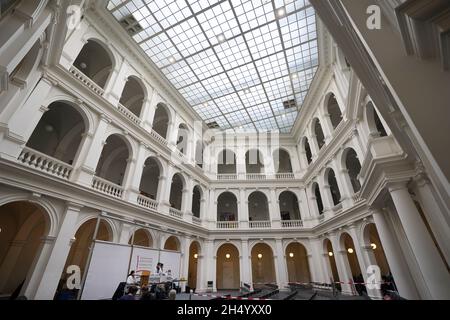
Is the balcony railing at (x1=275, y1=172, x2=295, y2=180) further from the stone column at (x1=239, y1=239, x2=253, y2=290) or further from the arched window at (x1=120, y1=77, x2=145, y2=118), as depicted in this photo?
the arched window at (x1=120, y1=77, x2=145, y2=118)

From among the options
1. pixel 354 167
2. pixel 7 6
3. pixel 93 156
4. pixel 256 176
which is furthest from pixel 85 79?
pixel 354 167

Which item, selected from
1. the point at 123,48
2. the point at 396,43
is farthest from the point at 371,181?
the point at 123,48

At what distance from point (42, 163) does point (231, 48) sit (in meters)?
11.2

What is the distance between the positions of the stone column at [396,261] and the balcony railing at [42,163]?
11743 mm

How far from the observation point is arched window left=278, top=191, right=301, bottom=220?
21.6 metres

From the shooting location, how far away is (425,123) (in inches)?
84.9

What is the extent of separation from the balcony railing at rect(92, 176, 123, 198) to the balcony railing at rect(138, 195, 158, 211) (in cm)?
115

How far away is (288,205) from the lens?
22.2 meters

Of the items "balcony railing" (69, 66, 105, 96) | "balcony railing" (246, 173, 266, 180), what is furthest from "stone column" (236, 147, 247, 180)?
"balcony railing" (69, 66, 105, 96)

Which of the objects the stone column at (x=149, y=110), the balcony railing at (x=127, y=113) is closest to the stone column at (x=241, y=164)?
the stone column at (x=149, y=110)

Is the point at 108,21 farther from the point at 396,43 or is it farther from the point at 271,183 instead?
the point at 271,183

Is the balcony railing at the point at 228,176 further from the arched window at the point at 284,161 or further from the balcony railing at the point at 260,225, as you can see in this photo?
the arched window at the point at 284,161

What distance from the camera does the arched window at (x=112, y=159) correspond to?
47.7 ft

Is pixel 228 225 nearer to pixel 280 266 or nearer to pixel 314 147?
pixel 280 266
